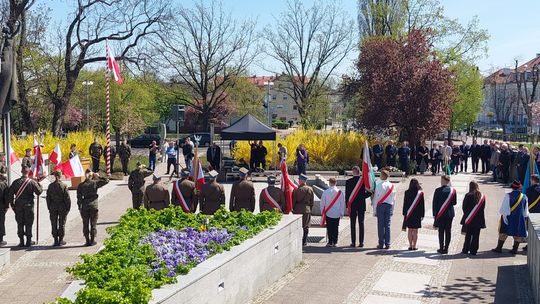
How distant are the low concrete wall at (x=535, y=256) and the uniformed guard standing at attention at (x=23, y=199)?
30.8 feet

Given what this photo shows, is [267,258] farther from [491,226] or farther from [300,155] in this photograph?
[300,155]

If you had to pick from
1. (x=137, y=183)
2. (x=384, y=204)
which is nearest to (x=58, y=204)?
(x=137, y=183)

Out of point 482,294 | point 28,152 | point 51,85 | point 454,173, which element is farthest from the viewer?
point 51,85

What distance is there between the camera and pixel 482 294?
11.0 meters

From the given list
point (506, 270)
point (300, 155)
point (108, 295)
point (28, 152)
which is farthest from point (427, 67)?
point (108, 295)

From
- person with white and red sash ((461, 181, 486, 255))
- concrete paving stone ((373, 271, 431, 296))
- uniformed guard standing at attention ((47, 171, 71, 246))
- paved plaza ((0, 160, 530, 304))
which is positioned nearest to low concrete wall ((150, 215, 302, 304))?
paved plaza ((0, 160, 530, 304))

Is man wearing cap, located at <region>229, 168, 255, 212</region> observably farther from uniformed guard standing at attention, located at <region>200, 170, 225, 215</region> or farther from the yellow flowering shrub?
the yellow flowering shrub

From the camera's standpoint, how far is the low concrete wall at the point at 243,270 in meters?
7.90

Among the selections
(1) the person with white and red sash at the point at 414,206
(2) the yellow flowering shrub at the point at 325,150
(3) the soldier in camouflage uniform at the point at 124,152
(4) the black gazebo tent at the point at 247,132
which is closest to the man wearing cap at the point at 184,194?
(1) the person with white and red sash at the point at 414,206

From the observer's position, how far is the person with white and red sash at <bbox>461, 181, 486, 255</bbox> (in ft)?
44.6

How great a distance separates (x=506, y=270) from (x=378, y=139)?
21.6 meters

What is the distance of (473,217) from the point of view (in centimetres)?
1360

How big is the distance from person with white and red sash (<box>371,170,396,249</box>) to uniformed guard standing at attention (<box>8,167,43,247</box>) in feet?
22.6

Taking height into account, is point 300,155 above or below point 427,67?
below
